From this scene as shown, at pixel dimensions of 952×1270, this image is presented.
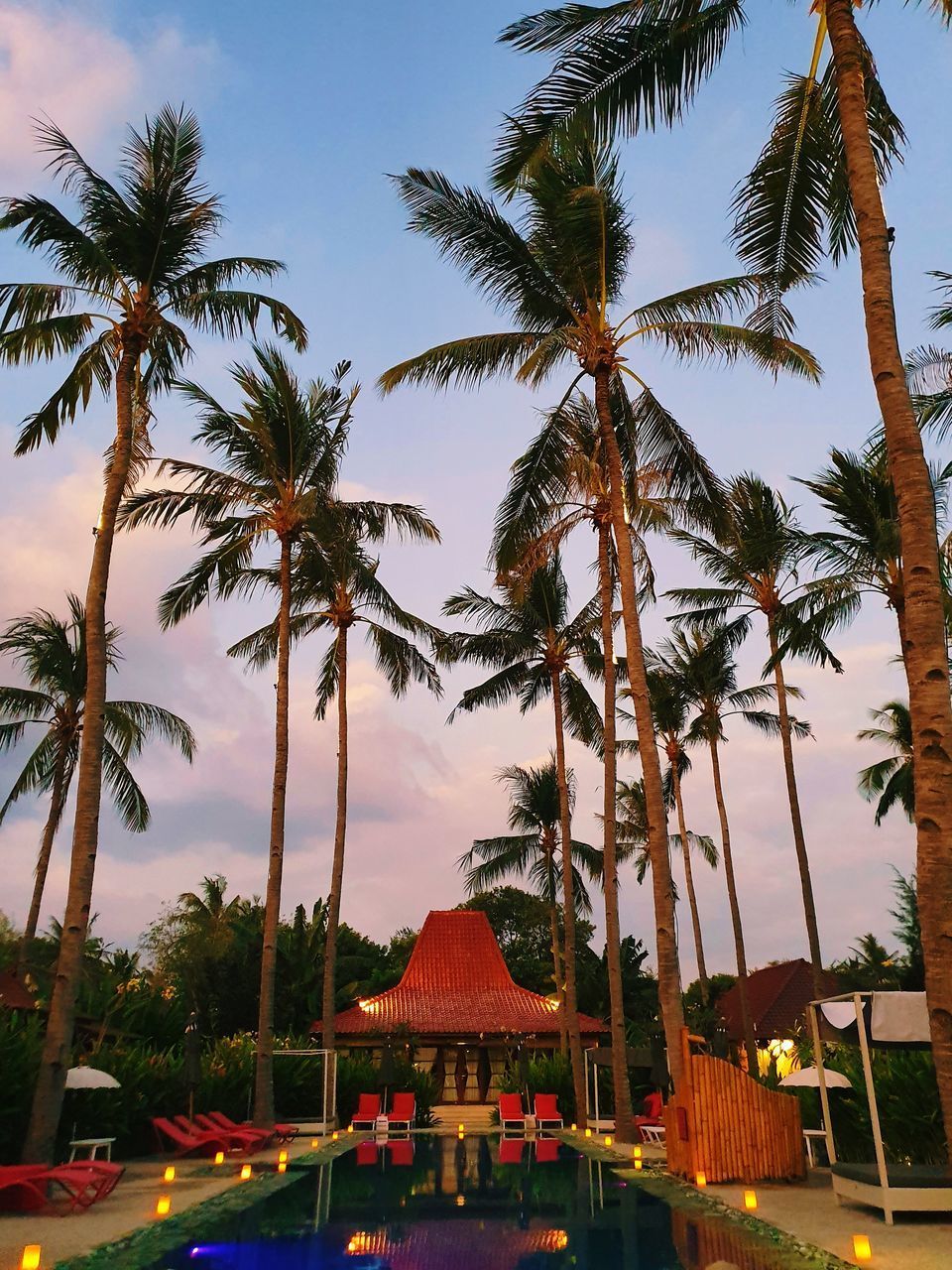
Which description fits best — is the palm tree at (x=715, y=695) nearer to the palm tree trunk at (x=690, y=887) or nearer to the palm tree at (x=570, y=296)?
the palm tree trunk at (x=690, y=887)

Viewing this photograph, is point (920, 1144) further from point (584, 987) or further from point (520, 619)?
point (584, 987)

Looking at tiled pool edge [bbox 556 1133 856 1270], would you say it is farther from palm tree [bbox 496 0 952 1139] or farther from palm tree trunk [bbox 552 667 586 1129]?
palm tree trunk [bbox 552 667 586 1129]

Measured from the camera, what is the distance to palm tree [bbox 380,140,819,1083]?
47.1ft

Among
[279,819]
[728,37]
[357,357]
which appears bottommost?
[279,819]

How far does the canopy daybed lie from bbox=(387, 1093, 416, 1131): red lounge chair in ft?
42.5

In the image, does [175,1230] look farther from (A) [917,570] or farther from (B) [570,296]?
(B) [570,296]

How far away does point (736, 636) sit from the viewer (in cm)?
2548

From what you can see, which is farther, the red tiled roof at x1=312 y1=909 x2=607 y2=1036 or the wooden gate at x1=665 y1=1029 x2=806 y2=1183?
the red tiled roof at x1=312 y1=909 x2=607 y2=1036

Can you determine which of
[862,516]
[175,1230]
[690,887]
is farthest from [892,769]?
[175,1230]

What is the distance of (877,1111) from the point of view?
31.2ft

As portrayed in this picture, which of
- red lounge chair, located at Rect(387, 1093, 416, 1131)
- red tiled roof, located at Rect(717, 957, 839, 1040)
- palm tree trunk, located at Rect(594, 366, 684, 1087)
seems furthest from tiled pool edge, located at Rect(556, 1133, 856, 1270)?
red tiled roof, located at Rect(717, 957, 839, 1040)

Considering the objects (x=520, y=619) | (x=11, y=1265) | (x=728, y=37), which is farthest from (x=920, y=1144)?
(x=520, y=619)

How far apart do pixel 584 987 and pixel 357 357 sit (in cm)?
2066

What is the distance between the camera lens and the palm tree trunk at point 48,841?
76.6ft
